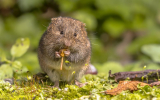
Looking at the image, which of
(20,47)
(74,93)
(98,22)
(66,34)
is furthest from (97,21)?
(74,93)

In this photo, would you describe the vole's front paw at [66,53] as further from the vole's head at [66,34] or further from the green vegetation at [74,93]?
the green vegetation at [74,93]

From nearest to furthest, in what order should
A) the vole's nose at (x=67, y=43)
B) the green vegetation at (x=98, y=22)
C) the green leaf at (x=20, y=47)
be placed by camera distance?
the vole's nose at (x=67, y=43) → the green leaf at (x=20, y=47) → the green vegetation at (x=98, y=22)

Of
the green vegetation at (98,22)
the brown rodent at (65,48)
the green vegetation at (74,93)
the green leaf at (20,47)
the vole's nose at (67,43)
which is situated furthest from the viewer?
the green vegetation at (98,22)

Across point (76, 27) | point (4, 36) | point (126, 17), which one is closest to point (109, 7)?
point (126, 17)

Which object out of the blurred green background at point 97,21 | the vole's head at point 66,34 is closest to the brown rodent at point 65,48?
the vole's head at point 66,34

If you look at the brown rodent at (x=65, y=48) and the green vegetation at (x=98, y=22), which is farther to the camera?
the green vegetation at (x=98, y=22)

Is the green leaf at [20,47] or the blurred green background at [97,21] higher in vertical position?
the blurred green background at [97,21]

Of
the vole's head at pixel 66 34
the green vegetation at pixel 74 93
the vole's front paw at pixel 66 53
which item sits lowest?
the green vegetation at pixel 74 93
